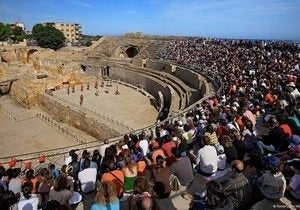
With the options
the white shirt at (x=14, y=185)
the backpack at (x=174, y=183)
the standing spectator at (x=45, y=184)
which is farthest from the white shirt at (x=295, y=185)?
the white shirt at (x=14, y=185)

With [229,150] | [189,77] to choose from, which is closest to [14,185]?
[229,150]

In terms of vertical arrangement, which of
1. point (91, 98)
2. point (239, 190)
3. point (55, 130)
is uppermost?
point (239, 190)

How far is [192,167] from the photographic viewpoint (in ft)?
23.6

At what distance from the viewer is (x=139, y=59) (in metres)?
42.2

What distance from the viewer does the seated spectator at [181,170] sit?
21.7 feet

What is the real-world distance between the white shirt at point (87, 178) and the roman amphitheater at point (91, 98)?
1.91 metres

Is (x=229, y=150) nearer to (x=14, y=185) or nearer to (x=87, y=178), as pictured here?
(x=87, y=178)

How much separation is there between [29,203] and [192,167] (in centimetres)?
351

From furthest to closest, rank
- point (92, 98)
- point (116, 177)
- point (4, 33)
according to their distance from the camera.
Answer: point (4, 33)
point (92, 98)
point (116, 177)

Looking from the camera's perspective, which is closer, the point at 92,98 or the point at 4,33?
the point at 92,98

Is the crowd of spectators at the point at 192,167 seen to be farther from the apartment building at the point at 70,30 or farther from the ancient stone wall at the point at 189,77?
the apartment building at the point at 70,30

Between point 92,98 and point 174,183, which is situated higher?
point 174,183

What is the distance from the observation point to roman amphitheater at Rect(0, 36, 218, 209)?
2012 cm

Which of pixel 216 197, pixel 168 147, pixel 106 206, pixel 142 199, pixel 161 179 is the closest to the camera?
pixel 142 199
